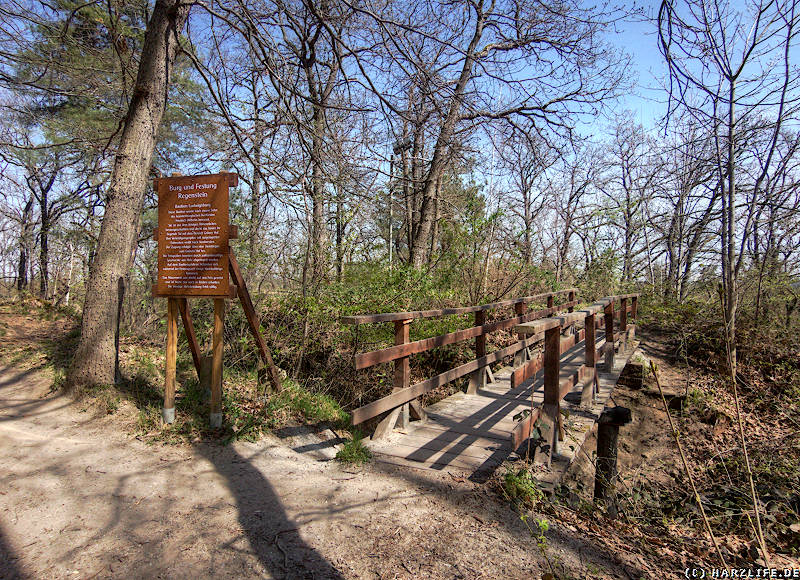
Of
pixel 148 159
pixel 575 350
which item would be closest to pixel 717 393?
pixel 575 350

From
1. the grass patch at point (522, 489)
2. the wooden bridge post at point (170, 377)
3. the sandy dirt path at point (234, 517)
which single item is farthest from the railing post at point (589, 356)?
the wooden bridge post at point (170, 377)

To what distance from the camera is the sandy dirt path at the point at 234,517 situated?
2.61m

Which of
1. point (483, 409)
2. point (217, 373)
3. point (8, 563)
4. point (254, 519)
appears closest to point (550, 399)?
point (483, 409)

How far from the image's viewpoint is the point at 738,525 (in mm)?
4430

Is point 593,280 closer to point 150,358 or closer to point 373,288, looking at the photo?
point 373,288

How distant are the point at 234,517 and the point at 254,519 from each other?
143 mm

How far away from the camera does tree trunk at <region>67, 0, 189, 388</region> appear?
484 cm

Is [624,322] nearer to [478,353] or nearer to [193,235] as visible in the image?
[478,353]

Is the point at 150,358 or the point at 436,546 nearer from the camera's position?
the point at 436,546

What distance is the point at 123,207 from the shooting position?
4.95 metres

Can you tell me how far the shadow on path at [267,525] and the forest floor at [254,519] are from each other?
0.03 feet

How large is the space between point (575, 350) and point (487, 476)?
669cm

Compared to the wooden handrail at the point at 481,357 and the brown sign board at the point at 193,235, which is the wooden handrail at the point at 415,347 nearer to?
the wooden handrail at the point at 481,357

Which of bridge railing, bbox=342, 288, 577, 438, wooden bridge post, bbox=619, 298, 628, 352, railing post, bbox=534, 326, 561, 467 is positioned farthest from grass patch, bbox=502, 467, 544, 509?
wooden bridge post, bbox=619, 298, 628, 352
